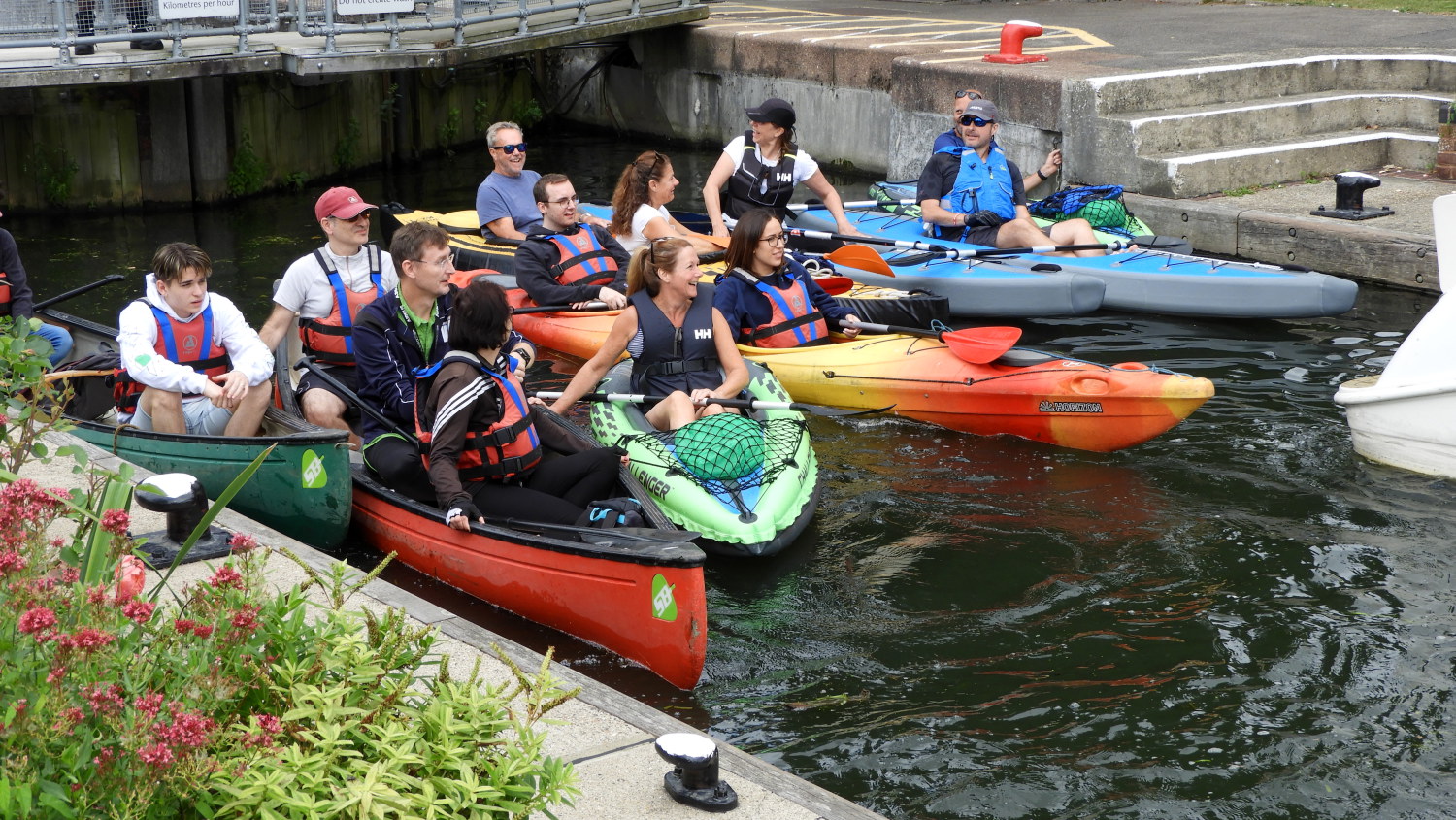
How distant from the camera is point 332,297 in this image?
5754mm

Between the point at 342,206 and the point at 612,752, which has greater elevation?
the point at 342,206

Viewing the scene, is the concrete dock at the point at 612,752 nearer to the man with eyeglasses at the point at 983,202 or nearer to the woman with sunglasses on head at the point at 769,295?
the woman with sunglasses on head at the point at 769,295

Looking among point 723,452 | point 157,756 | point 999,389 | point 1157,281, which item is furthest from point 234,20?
point 157,756

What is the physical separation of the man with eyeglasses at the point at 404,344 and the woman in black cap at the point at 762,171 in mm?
3950

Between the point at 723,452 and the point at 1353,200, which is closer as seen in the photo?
the point at 723,452

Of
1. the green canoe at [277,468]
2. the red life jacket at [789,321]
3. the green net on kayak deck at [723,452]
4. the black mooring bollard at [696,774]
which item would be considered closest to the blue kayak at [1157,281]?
the red life jacket at [789,321]

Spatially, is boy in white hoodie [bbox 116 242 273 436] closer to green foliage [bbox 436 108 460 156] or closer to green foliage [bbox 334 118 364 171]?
green foliage [bbox 334 118 364 171]

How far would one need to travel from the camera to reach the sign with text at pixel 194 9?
11.1 meters

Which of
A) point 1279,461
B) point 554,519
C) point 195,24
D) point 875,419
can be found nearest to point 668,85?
point 195,24

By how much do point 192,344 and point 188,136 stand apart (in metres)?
8.65

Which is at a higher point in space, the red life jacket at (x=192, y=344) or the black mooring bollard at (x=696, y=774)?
the red life jacket at (x=192, y=344)

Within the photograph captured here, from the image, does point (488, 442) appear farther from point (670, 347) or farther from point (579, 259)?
point (579, 259)

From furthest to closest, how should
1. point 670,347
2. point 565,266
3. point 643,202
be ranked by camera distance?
point 643,202 < point 565,266 < point 670,347

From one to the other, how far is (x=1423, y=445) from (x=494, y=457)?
4.03 meters
